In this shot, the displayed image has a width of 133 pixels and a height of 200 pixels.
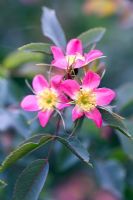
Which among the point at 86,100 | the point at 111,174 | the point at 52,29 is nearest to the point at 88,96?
the point at 86,100

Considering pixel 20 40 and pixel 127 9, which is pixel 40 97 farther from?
pixel 20 40

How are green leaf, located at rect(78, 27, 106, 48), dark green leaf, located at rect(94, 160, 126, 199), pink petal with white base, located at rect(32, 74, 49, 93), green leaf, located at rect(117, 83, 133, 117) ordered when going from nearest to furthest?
1. pink petal with white base, located at rect(32, 74, 49, 93)
2. green leaf, located at rect(78, 27, 106, 48)
3. green leaf, located at rect(117, 83, 133, 117)
4. dark green leaf, located at rect(94, 160, 126, 199)

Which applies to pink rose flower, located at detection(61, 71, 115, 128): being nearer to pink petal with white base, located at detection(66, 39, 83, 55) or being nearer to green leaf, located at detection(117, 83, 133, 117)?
pink petal with white base, located at detection(66, 39, 83, 55)

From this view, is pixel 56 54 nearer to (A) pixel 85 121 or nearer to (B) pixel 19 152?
(B) pixel 19 152

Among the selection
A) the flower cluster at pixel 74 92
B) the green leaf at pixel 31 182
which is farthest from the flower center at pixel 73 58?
the green leaf at pixel 31 182

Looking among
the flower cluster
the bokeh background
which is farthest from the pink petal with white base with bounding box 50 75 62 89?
the bokeh background

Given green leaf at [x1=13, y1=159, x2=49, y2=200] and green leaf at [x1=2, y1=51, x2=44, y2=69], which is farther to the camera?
green leaf at [x1=2, y1=51, x2=44, y2=69]
